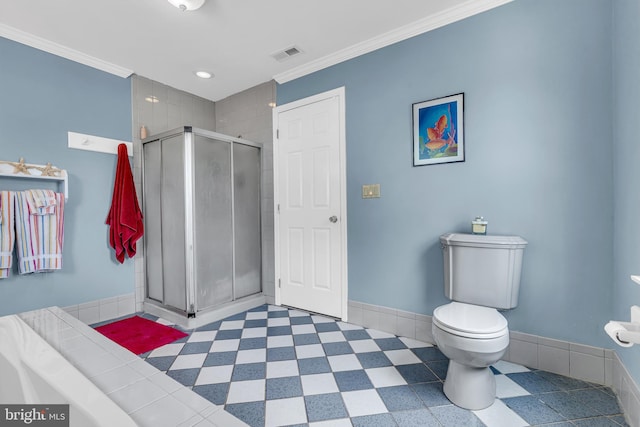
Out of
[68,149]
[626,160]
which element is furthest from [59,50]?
[626,160]

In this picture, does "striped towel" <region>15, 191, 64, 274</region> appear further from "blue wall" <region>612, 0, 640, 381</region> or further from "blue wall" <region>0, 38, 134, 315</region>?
"blue wall" <region>612, 0, 640, 381</region>

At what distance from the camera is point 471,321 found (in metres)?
1.52

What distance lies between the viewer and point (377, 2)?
2.01 m

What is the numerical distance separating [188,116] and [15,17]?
4.96 ft

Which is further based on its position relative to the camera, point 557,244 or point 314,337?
point 314,337

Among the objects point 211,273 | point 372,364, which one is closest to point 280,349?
point 372,364

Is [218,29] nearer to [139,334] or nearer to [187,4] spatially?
[187,4]

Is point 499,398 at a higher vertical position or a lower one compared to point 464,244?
lower

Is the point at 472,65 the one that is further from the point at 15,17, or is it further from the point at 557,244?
the point at 15,17

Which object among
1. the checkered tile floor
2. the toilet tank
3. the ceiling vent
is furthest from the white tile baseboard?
the ceiling vent

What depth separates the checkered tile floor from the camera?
1.42m

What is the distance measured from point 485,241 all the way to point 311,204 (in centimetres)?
153

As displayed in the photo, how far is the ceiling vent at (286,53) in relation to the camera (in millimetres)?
2570

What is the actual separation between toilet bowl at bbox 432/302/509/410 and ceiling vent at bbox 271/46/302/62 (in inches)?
93.3
